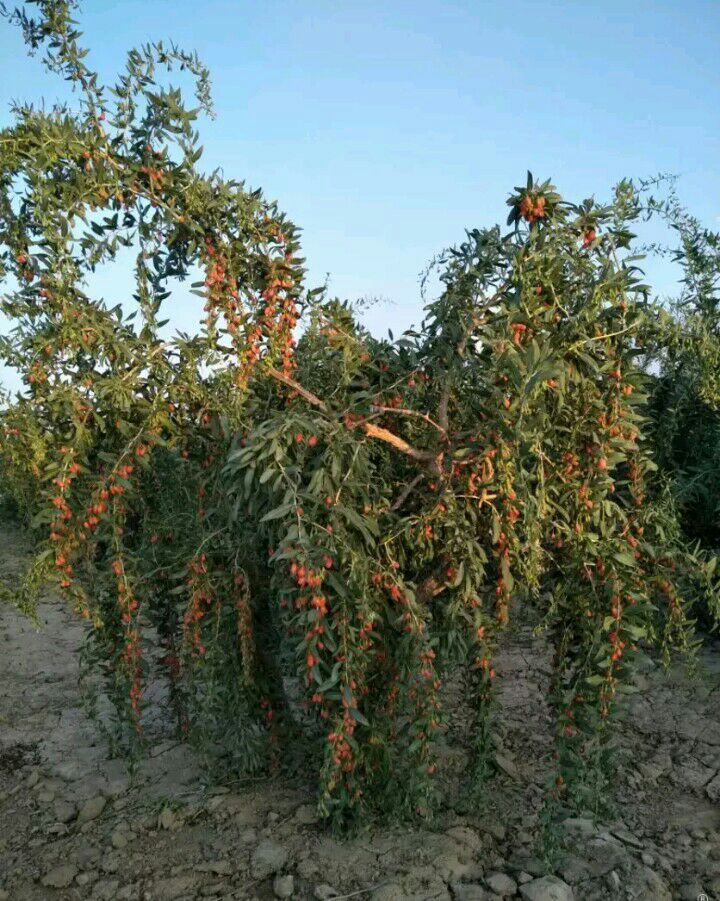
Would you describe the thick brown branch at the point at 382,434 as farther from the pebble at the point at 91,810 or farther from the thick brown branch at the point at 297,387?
the pebble at the point at 91,810

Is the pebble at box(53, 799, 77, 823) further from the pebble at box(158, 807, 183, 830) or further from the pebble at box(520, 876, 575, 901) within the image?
the pebble at box(520, 876, 575, 901)

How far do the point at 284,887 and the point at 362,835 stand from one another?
38 centimetres

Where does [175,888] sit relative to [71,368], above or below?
below

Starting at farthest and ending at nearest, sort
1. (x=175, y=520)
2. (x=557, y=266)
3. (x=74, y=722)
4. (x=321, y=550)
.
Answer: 1. (x=74, y=722)
2. (x=175, y=520)
3. (x=557, y=266)
4. (x=321, y=550)

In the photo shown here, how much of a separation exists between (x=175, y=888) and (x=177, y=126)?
285cm

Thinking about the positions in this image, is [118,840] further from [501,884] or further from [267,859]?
[501,884]

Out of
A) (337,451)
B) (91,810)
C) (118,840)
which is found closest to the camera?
(337,451)

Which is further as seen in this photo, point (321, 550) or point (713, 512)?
point (713, 512)

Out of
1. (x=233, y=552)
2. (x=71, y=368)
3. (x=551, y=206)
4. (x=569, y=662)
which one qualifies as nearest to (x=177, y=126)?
(x=71, y=368)

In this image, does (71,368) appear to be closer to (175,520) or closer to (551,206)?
(175,520)

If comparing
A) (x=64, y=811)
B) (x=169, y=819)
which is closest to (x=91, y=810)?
(x=64, y=811)

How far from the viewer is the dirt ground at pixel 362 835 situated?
3090mm

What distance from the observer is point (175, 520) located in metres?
3.42

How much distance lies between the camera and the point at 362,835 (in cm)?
332
